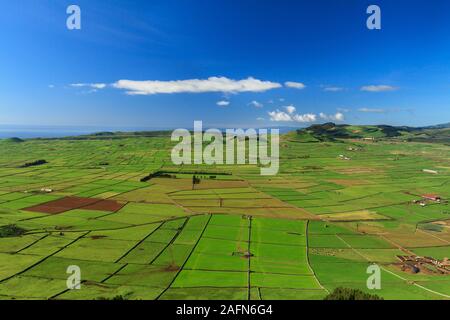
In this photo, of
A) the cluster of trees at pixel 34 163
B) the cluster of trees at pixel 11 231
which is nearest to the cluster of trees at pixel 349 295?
the cluster of trees at pixel 11 231

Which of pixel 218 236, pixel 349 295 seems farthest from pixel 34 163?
pixel 349 295

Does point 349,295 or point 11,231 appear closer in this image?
point 349,295

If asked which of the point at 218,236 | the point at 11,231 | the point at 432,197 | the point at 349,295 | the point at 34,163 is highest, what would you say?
the point at 34,163

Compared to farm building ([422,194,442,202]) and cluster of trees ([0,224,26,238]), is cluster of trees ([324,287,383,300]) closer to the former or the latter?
cluster of trees ([0,224,26,238])

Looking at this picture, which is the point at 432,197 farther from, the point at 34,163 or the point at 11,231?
→ the point at 34,163

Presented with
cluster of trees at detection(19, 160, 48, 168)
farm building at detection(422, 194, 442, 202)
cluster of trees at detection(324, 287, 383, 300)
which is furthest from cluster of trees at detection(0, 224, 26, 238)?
cluster of trees at detection(19, 160, 48, 168)

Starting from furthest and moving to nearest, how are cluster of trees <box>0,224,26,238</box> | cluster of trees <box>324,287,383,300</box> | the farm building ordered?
the farm building
cluster of trees <box>0,224,26,238</box>
cluster of trees <box>324,287,383,300</box>

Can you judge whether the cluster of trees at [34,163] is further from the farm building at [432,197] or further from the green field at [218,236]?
the farm building at [432,197]
